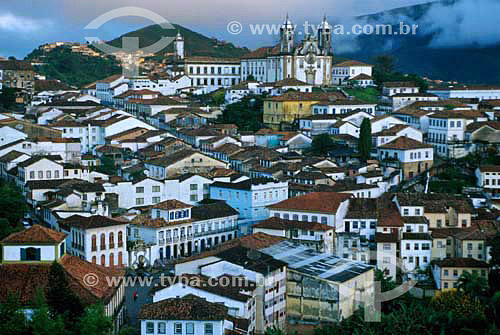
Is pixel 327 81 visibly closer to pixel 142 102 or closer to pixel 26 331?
pixel 142 102

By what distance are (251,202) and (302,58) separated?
27.7m

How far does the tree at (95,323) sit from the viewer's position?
1803 centimetres

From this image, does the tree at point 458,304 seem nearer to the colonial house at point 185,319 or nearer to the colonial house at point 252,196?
the colonial house at point 185,319

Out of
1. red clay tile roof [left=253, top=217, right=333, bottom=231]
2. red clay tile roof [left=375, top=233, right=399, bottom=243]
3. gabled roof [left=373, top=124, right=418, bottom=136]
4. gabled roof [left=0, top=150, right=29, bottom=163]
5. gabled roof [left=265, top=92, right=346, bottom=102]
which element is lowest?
red clay tile roof [left=375, top=233, right=399, bottom=243]

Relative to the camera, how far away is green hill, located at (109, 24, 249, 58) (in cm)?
10738

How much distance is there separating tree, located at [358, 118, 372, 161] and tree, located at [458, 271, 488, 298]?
561 inches

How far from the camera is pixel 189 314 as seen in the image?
63.9ft

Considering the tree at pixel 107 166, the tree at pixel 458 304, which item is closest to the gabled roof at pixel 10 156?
the tree at pixel 107 166

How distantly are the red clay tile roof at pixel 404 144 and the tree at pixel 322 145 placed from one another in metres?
3.20

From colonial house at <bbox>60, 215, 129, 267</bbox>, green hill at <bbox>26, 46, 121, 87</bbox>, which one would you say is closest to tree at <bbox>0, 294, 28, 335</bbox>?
colonial house at <bbox>60, 215, 129, 267</bbox>

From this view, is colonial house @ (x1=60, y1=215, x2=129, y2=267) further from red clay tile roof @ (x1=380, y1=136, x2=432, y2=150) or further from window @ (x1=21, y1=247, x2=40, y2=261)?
red clay tile roof @ (x1=380, y1=136, x2=432, y2=150)

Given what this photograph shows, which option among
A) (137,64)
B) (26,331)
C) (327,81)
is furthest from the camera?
(137,64)

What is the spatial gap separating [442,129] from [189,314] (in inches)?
1032

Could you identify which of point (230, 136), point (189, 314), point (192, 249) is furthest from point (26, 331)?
point (230, 136)
